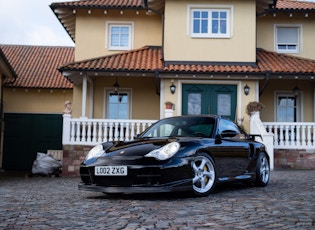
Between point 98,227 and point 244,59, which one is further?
point 244,59

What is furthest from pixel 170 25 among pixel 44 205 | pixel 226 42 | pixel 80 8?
pixel 44 205

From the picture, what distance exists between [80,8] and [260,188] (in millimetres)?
12312

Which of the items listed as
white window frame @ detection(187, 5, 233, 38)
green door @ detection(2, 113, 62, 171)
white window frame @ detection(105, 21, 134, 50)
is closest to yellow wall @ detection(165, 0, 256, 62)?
white window frame @ detection(187, 5, 233, 38)

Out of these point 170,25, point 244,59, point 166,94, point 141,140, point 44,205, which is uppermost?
point 170,25

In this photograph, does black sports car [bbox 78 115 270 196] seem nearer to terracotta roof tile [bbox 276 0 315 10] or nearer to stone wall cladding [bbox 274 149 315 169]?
stone wall cladding [bbox 274 149 315 169]

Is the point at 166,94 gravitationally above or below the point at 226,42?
→ below

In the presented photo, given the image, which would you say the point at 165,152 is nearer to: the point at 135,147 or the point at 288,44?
the point at 135,147

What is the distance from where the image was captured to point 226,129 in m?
7.75

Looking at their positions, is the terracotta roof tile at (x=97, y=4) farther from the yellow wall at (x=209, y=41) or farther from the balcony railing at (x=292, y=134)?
the balcony railing at (x=292, y=134)

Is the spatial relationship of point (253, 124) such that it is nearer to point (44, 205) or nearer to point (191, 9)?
point (191, 9)

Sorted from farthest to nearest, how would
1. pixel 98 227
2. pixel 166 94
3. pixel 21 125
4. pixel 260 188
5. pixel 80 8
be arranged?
pixel 21 125 < pixel 80 8 < pixel 166 94 < pixel 260 188 < pixel 98 227

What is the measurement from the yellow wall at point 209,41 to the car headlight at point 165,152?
33.0 ft

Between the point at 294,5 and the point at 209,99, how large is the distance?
6.25 meters

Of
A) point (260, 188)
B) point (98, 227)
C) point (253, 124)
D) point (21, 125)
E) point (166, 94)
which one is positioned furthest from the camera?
point (21, 125)
